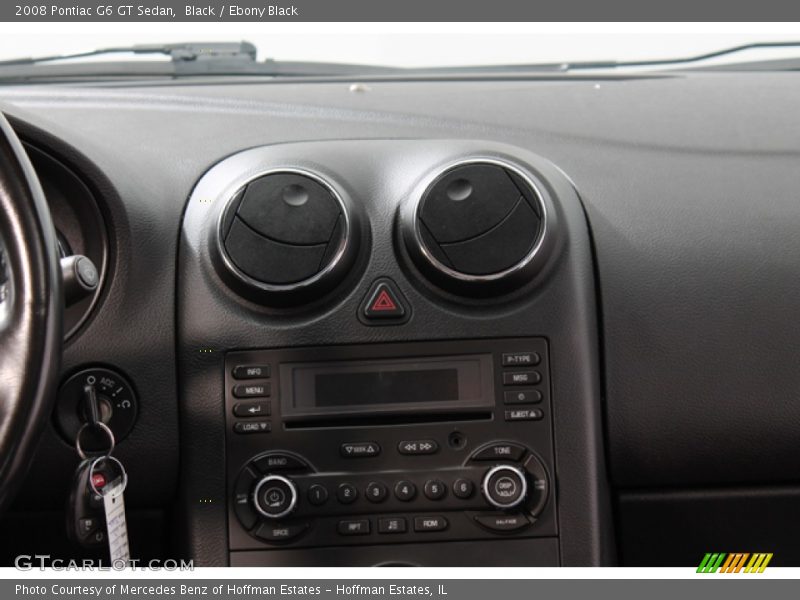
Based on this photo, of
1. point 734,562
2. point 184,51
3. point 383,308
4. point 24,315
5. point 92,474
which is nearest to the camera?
point 24,315

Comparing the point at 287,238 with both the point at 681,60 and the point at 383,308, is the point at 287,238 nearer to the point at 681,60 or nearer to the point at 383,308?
the point at 383,308

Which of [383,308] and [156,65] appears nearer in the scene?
[383,308]

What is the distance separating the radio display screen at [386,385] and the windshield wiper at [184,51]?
0.66 m

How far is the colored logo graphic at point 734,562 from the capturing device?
160 cm

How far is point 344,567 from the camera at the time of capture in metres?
1.42

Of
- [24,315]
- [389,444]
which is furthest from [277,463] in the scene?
[24,315]

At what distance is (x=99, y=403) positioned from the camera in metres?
1.41

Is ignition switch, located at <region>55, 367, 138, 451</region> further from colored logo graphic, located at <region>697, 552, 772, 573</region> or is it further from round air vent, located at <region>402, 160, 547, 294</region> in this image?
colored logo graphic, located at <region>697, 552, 772, 573</region>

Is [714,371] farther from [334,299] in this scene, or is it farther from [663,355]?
[334,299]

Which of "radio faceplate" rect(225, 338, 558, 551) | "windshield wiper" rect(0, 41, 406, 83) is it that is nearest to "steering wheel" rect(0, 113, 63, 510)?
"radio faceplate" rect(225, 338, 558, 551)

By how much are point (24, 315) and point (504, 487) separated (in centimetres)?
73

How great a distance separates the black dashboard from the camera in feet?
4.64

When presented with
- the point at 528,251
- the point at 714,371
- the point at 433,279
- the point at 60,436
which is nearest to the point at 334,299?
the point at 433,279

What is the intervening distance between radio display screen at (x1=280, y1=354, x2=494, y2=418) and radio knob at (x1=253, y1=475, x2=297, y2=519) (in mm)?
95
